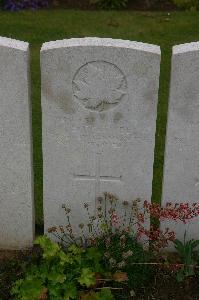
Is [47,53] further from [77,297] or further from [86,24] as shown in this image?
[86,24]

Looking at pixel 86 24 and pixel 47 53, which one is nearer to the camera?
pixel 47 53

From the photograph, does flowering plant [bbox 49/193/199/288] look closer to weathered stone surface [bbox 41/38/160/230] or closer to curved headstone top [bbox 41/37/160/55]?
weathered stone surface [bbox 41/38/160/230]

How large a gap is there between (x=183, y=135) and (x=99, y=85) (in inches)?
26.3

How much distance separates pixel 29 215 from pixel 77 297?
30.1 inches

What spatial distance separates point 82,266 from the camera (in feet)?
14.3

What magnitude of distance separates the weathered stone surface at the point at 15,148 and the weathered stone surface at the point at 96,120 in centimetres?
12

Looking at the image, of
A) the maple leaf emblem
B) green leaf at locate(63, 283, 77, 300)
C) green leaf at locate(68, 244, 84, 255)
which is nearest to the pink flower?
green leaf at locate(68, 244, 84, 255)

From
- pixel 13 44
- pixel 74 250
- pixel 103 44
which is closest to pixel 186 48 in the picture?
pixel 103 44

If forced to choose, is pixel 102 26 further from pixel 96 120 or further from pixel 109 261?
pixel 109 261

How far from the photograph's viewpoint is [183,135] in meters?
4.32

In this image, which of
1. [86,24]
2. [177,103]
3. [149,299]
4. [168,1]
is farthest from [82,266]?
[168,1]

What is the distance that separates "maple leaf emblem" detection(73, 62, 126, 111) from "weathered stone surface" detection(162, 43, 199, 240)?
0.35 meters

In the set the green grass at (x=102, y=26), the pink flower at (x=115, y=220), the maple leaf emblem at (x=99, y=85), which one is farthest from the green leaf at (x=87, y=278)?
the green grass at (x=102, y=26)

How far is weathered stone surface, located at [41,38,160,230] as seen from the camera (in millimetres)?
4039
